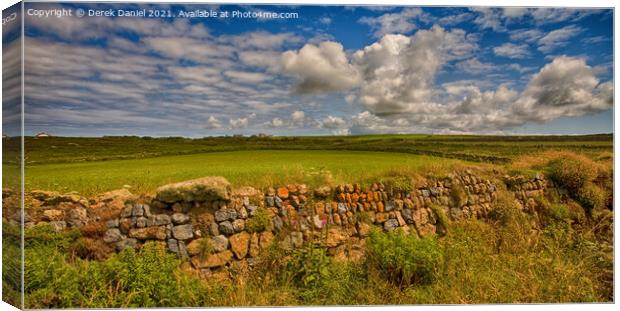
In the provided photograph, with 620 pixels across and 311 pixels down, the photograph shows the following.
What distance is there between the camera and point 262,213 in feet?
24.7

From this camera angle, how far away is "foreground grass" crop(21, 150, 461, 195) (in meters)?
7.14

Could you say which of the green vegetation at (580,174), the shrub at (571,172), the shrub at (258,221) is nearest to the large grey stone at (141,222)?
the shrub at (258,221)

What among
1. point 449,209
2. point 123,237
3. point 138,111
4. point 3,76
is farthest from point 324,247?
point 3,76

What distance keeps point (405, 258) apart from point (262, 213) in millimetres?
2402

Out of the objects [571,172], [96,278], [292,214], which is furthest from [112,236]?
[571,172]

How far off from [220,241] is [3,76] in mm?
4110

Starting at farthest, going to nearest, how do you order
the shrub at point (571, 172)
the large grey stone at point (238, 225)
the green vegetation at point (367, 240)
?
1. the shrub at point (571, 172)
2. the large grey stone at point (238, 225)
3. the green vegetation at point (367, 240)

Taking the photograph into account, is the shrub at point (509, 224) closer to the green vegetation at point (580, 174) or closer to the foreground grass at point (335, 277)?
the foreground grass at point (335, 277)

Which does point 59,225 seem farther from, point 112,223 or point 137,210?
point 137,210

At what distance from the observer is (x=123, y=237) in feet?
23.2

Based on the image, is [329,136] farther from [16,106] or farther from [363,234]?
[16,106]

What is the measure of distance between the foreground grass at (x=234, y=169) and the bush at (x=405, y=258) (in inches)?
49.6

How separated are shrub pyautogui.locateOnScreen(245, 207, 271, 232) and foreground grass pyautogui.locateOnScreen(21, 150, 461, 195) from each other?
481 millimetres

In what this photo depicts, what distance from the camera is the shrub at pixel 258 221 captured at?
750 centimetres
